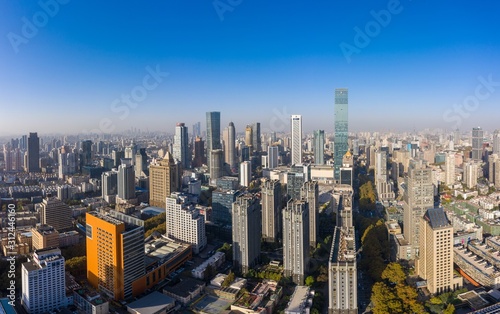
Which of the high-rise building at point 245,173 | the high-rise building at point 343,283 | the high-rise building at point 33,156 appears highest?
the high-rise building at point 33,156

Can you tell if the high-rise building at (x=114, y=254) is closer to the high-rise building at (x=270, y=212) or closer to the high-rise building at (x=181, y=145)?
the high-rise building at (x=270, y=212)

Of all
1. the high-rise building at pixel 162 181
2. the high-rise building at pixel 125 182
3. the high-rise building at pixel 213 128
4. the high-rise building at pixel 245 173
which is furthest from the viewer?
the high-rise building at pixel 213 128

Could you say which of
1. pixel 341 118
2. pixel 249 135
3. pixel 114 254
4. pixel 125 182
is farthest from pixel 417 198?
pixel 249 135

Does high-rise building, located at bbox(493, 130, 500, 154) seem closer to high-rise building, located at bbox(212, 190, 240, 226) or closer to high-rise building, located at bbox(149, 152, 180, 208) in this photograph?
high-rise building, located at bbox(212, 190, 240, 226)

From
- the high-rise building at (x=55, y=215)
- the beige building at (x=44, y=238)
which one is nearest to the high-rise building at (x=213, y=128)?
the high-rise building at (x=55, y=215)

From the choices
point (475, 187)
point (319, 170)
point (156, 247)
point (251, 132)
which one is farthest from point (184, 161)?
point (475, 187)

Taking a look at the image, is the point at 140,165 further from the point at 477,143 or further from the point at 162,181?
the point at 477,143

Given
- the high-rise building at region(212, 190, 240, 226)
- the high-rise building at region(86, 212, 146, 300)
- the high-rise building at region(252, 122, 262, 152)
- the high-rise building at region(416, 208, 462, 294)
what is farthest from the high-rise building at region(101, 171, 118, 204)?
the high-rise building at region(252, 122, 262, 152)
